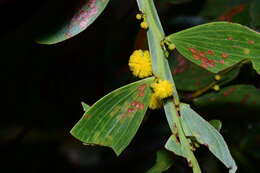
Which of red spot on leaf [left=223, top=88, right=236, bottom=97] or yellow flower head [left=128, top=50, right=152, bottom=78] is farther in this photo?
red spot on leaf [left=223, top=88, right=236, bottom=97]

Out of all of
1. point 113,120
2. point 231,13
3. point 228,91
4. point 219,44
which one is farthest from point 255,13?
point 113,120

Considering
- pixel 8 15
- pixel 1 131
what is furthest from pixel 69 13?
pixel 1 131

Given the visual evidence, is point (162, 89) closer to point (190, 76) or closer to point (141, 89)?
point (141, 89)

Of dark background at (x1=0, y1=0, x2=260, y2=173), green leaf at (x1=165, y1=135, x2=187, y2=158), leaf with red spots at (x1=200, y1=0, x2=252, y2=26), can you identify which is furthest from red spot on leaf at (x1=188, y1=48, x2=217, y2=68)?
leaf with red spots at (x1=200, y1=0, x2=252, y2=26)

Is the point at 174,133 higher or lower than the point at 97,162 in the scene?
higher

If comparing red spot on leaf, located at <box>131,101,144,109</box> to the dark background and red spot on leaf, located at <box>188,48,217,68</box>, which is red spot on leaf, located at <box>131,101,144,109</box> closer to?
red spot on leaf, located at <box>188,48,217,68</box>

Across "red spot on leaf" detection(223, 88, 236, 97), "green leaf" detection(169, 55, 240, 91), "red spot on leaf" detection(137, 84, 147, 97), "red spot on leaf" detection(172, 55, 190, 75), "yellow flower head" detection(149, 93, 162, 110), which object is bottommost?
"red spot on leaf" detection(223, 88, 236, 97)

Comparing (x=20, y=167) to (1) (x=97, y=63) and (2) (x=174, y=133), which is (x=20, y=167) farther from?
(2) (x=174, y=133)
